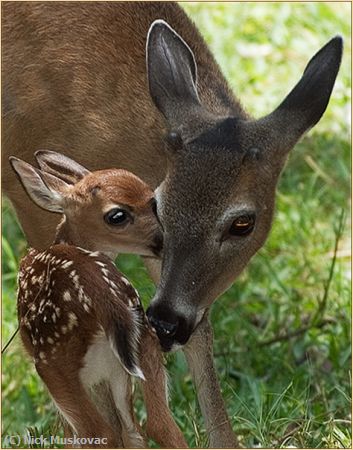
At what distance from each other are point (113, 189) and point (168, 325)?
590 millimetres

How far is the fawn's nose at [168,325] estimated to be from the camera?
5.59 meters

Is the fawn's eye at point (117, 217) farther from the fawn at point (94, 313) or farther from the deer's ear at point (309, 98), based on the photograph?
the deer's ear at point (309, 98)

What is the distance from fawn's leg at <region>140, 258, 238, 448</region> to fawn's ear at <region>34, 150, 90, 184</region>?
43.5 inches

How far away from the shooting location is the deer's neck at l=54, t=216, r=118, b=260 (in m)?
5.53

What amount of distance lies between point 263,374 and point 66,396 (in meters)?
3.04

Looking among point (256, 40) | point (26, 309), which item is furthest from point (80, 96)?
point (256, 40)

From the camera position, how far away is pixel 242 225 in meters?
6.12

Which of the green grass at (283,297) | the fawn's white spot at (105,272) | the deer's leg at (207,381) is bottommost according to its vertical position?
the green grass at (283,297)

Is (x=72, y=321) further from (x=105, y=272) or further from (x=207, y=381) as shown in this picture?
(x=207, y=381)

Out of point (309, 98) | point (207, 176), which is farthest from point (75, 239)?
point (309, 98)

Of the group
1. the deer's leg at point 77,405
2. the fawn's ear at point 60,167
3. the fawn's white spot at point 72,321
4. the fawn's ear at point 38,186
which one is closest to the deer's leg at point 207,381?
the fawn's ear at point 60,167

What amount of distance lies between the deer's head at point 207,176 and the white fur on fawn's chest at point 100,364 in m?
0.33

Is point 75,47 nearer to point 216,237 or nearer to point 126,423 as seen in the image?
point 216,237

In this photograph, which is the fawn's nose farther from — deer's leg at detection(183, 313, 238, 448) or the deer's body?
the deer's body
